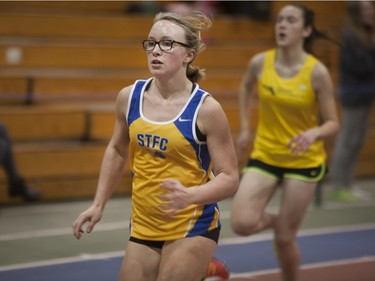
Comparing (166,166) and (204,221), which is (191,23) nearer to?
(166,166)

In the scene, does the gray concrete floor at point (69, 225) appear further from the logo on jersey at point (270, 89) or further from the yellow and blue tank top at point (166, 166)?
the yellow and blue tank top at point (166, 166)

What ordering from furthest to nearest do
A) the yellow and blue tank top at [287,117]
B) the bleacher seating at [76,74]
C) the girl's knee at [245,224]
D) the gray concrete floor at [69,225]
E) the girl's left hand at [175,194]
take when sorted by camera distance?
the bleacher seating at [76,74] → the gray concrete floor at [69,225] → the yellow and blue tank top at [287,117] → the girl's knee at [245,224] → the girl's left hand at [175,194]

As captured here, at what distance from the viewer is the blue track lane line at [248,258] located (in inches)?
246

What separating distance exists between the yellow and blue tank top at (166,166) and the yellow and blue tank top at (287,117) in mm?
1743

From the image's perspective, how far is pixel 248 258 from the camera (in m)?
6.95

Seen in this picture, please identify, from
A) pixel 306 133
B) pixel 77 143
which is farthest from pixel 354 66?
pixel 306 133

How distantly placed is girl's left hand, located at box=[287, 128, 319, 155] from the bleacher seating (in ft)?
9.35

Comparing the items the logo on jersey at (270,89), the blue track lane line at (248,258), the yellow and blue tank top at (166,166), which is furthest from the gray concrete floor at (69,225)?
the yellow and blue tank top at (166,166)

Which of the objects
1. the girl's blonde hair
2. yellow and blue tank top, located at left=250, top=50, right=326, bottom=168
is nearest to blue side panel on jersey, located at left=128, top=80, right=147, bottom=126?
the girl's blonde hair

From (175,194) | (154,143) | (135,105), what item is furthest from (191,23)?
(175,194)

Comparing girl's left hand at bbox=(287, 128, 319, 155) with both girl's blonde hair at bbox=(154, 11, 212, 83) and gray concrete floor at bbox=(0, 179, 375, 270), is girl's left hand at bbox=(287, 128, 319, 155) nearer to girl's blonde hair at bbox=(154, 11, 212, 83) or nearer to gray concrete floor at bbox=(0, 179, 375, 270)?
girl's blonde hair at bbox=(154, 11, 212, 83)

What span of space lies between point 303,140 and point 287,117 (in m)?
0.46

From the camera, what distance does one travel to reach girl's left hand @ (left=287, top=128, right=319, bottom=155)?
212 inches

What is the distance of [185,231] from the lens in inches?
157
